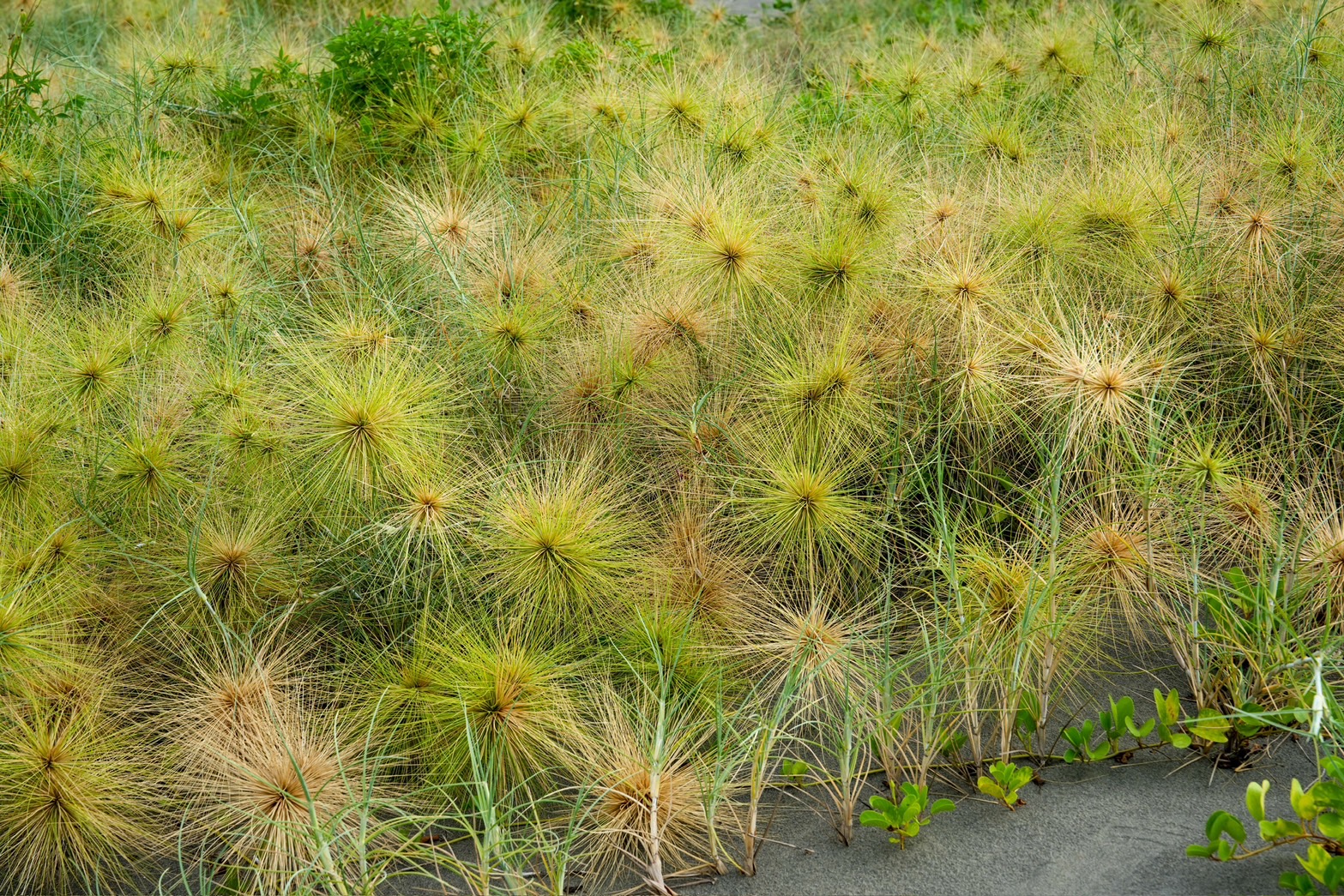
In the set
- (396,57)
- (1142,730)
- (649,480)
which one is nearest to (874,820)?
(1142,730)

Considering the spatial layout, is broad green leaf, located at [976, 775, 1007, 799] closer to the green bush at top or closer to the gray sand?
the gray sand

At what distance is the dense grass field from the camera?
1.91m

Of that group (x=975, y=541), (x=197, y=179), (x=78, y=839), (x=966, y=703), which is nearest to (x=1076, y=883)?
(x=966, y=703)

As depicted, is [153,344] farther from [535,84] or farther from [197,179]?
[535,84]

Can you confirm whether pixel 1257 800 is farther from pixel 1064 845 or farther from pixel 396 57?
pixel 396 57

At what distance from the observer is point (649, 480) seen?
2.45m

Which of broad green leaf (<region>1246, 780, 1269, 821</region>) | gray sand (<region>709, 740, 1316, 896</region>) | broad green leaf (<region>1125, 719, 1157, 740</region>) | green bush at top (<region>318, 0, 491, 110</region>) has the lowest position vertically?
gray sand (<region>709, 740, 1316, 896</region>)

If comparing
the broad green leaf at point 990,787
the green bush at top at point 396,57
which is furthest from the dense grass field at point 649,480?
the green bush at top at point 396,57

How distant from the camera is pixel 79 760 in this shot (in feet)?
6.39

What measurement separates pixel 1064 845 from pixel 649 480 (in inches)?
40.6

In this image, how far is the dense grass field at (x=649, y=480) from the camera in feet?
6.25

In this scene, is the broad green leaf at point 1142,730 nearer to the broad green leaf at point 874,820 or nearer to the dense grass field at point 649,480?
the dense grass field at point 649,480

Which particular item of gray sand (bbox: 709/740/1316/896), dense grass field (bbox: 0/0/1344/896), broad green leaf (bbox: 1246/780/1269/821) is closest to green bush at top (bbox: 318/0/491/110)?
dense grass field (bbox: 0/0/1344/896)

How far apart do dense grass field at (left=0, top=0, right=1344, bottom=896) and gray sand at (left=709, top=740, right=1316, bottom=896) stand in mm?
48
